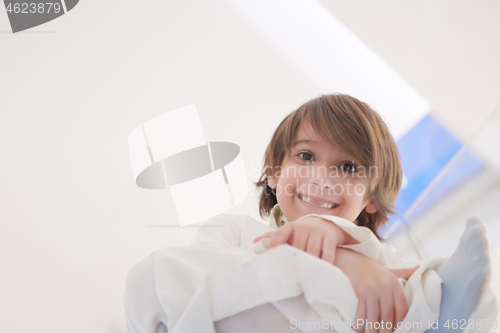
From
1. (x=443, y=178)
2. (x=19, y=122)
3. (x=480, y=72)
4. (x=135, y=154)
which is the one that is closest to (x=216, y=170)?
(x=135, y=154)

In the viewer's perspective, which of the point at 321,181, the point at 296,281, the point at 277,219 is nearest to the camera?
the point at 296,281

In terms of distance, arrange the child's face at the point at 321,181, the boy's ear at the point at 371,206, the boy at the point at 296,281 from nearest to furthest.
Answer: the boy at the point at 296,281 < the child's face at the point at 321,181 < the boy's ear at the point at 371,206

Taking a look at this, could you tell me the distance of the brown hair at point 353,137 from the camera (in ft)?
2.12

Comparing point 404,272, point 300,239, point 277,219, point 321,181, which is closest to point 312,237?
point 300,239

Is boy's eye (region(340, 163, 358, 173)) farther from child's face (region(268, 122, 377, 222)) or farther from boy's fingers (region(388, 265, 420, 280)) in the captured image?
boy's fingers (region(388, 265, 420, 280))

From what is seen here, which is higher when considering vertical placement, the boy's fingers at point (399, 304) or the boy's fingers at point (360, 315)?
the boy's fingers at point (399, 304)

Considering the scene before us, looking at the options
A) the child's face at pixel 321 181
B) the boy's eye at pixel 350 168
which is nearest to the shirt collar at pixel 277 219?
the child's face at pixel 321 181

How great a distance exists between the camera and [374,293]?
35cm

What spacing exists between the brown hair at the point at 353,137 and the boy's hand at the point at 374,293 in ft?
0.96

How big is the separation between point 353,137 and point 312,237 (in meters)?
0.33

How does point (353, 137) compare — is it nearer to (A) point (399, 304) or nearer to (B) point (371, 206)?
(B) point (371, 206)

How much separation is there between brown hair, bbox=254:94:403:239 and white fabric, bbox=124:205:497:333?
0.99 ft

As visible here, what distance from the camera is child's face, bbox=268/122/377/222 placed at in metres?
0.61

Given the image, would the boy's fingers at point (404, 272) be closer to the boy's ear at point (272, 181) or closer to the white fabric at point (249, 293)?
the white fabric at point (249, 293)
